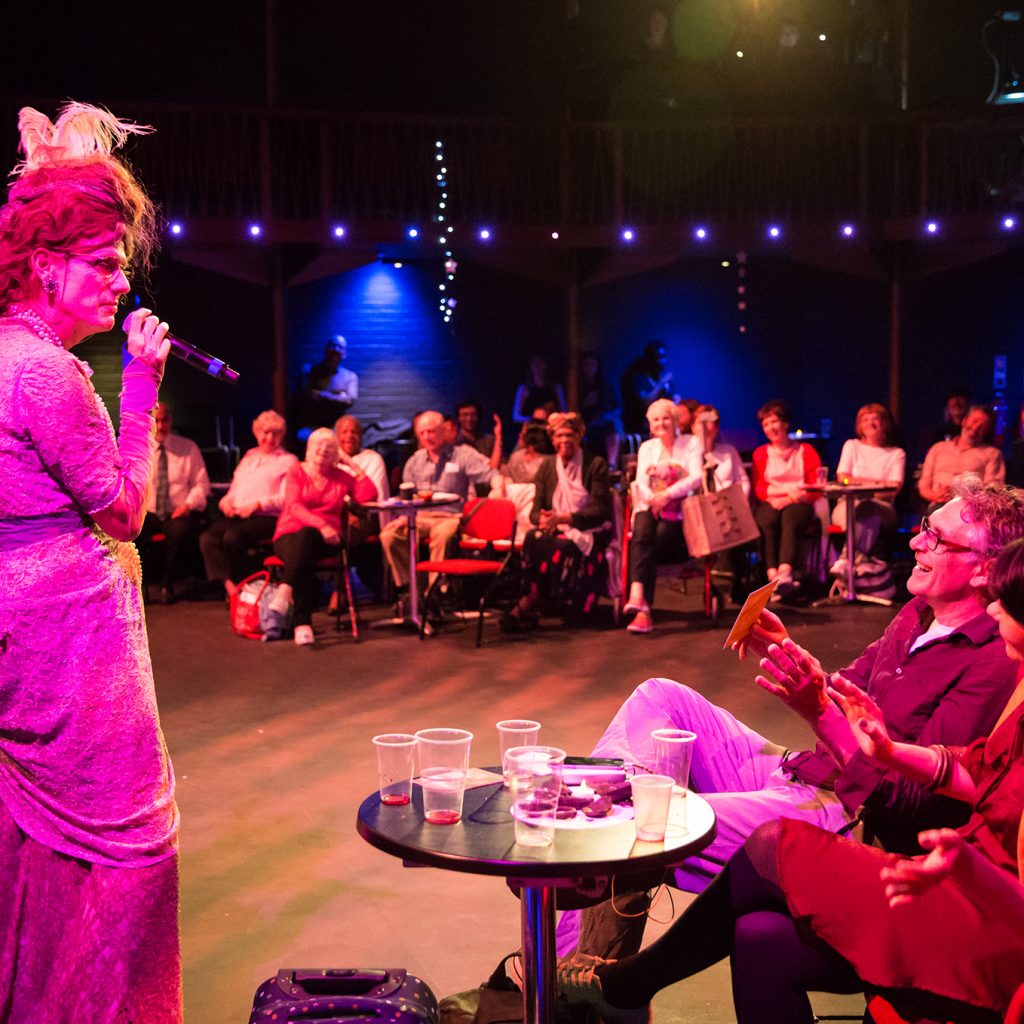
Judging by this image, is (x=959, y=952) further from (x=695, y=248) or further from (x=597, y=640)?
(x=695, y=248)

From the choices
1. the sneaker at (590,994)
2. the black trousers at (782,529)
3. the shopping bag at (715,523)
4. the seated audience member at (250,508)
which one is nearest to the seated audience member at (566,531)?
the shopping bag at (715,523)

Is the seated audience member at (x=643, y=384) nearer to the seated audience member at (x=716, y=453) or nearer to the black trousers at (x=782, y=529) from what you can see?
the seated audience member at (x=716, y=453)

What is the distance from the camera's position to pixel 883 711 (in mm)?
2740

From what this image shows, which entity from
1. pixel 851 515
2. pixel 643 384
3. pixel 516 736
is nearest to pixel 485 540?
pixel 851 515

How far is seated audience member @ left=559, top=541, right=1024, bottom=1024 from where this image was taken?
193cm

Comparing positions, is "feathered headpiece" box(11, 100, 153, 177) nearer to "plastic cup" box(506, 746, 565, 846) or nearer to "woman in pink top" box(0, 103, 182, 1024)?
"woman in pink top" box(0, 103, 182, 1024)

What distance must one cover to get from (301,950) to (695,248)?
29.3 feet

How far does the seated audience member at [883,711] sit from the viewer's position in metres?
2.50

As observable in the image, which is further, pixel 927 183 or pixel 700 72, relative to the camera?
pixel 700 72

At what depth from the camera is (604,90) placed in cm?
1270

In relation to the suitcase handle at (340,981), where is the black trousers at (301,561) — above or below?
above

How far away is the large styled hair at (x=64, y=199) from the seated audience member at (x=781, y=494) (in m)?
6.66

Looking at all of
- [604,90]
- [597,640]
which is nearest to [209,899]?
[597,640]

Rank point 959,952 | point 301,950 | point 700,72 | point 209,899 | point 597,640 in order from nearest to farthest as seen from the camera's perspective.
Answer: point 959,952, point 301,950, point 209,899, point 597,640, point 700,72
